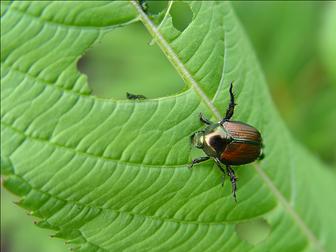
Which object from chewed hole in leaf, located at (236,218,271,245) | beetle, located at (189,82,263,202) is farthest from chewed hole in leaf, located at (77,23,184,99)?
beetle, located at (189,82,263,202)

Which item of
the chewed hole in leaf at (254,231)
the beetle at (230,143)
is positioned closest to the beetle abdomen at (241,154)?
the beetle at (230,143)

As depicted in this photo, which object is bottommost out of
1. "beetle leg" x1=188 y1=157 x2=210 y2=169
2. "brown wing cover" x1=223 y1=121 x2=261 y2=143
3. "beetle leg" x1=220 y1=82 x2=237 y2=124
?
"brown wing cover" x1=223 y1=121 x2=261 y2=143

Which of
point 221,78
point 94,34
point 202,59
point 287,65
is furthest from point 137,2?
point 287,65

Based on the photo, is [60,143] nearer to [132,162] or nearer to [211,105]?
[132,162]

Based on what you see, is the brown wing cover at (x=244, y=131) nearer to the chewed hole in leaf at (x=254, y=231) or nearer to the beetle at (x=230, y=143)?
the beetle at (x=230, y=143)

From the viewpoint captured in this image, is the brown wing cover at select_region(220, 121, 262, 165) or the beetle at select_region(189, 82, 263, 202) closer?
the beetle at select_region(189, 82, 263, 202)

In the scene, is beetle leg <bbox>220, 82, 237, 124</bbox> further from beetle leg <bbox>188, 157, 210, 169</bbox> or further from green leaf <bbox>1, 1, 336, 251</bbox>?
beetle leg <bbox>188, 157, 210, 169</bbox>
